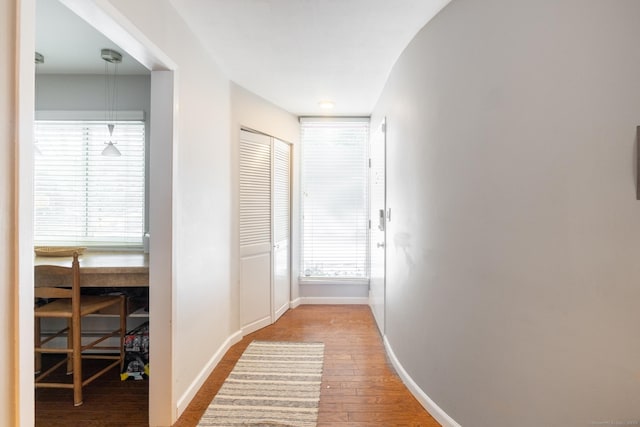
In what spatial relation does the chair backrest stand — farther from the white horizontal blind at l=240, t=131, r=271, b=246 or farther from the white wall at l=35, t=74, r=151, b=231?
the white horizontal blind at l=240, t=131, r=271, b=246

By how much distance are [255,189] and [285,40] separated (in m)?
1.52

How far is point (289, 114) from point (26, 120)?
10.8ft

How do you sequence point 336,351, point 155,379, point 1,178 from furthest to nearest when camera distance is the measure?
1. point 336,351
2. point 155,379
3. point 1,178

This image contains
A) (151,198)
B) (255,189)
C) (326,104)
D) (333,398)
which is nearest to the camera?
(151,198)

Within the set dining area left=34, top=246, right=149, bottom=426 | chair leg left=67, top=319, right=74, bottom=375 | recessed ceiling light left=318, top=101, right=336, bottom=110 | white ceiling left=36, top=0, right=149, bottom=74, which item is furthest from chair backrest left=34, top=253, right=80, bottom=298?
recessed ceiling light left=318, top=101, right=336, bottom=110

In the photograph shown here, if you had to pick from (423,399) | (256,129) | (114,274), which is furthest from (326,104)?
(423,399)

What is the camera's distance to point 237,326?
10.5ft

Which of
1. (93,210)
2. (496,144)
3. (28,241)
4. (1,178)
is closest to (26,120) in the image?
(1,178)

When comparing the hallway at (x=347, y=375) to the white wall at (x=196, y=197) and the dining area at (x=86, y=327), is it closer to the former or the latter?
the white wall at (x=196, y=197)

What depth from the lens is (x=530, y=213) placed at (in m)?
1.36

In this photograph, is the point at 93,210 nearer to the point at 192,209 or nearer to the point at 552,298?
the point at 192,209

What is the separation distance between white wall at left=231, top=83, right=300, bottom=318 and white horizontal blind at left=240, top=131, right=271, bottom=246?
9 centimetres

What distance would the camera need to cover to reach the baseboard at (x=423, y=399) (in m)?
1.87

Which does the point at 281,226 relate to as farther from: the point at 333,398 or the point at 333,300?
the point at 333,398
